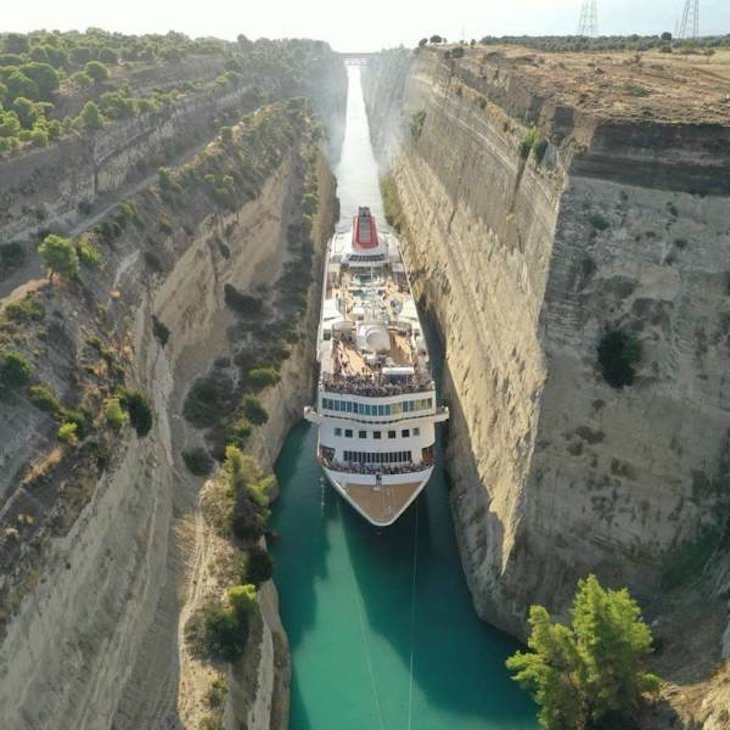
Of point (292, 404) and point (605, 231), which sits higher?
point (605, 231)

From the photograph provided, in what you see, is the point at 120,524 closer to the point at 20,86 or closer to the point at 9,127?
the point at 9,127

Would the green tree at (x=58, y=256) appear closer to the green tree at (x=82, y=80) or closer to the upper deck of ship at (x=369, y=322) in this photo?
the upper deck of ship at (x=369, y=322)

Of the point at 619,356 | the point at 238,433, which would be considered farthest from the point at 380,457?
the point at 619,356

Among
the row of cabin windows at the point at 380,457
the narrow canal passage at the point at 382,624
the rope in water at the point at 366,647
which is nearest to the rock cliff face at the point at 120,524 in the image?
the narrow canal passage at the point at 382,624

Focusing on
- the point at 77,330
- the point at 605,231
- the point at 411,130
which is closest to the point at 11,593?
the point at 77,330

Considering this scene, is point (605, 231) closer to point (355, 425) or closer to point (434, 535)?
point (355, 425)
